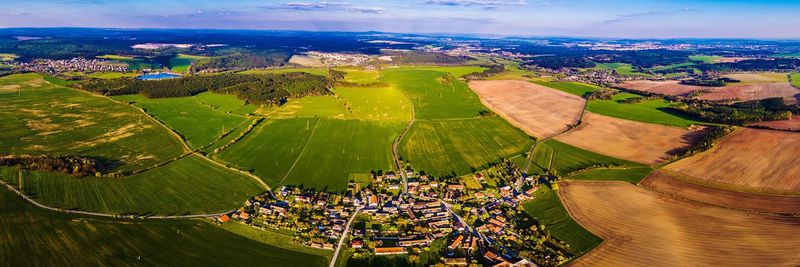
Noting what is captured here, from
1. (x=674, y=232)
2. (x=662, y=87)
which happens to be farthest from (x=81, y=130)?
(x=662, y=87)

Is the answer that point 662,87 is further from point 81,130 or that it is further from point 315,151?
point 81,130

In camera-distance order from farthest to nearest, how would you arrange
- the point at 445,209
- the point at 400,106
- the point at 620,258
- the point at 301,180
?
the point at 400,106 < the point at 301,180 < the point at 445,209 < the point at 620,258

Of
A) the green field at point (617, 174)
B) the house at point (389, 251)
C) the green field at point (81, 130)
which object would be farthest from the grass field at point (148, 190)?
the green field at point (617, 174)

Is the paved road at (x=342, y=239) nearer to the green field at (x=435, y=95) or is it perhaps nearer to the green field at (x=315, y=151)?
the green field at (x=315, y=151)

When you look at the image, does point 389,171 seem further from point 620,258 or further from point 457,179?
point 620,258

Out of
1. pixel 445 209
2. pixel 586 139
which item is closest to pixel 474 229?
pixel 445 209

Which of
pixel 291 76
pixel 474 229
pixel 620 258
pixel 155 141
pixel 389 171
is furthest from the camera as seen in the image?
pixel 291 76
